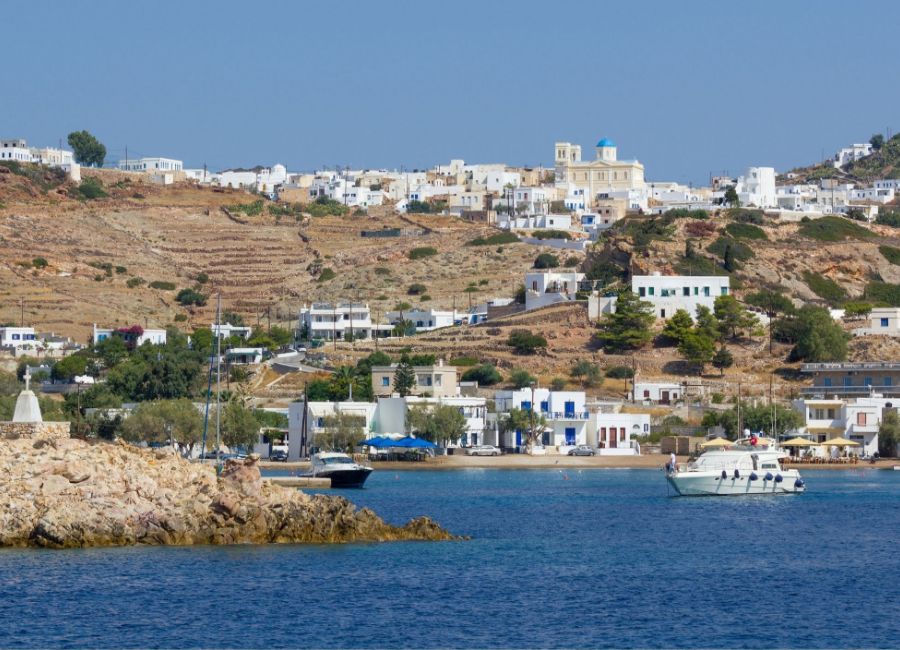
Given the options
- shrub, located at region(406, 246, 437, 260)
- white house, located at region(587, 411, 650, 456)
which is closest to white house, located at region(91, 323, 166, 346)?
shrub, located at region(406, 246, 437, 260)

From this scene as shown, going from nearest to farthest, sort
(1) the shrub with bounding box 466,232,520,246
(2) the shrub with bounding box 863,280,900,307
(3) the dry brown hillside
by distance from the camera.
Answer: (2) the shrub with bounding box 863,280,900,307
(3) the dry brown hillside
(1) the shrub with bounding box 466,232,520,246

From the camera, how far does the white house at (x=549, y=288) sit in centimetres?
10531

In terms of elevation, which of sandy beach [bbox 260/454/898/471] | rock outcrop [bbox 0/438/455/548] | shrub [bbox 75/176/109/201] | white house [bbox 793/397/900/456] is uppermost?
shrub [bbox 75/176/109/201]

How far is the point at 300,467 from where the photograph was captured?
73812 millimetres

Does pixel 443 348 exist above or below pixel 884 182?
below

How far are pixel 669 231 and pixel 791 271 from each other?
8.14 m

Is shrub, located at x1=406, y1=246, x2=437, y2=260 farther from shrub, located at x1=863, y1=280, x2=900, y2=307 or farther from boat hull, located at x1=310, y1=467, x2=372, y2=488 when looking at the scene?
boat hull, located at x1=310, y1=467, x2=372, y2=488

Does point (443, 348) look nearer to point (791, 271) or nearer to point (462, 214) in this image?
point (791, 271)

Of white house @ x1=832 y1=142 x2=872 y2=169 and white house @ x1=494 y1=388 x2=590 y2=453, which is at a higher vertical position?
white house @ x1=832 y1=142 x2=872 y2=169

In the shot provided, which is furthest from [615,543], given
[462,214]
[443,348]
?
[462,214]

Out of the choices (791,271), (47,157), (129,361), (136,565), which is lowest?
(136,565)

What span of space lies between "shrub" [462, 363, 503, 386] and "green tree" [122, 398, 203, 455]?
21424 mm

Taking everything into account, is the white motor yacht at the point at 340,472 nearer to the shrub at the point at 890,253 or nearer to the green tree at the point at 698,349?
the green tree at the point at 698,349

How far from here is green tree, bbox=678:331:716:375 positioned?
3669 inches
